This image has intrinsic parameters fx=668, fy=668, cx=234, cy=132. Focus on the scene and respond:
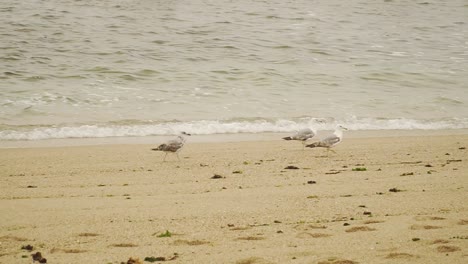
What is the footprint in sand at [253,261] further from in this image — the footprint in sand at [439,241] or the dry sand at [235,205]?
the footprint in sand at [439,241]

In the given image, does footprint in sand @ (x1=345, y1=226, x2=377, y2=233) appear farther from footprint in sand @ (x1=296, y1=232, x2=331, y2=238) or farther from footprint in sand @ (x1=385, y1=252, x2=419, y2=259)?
footprint in sand @ (x1=385, y1=252, x2=419, y2=259)

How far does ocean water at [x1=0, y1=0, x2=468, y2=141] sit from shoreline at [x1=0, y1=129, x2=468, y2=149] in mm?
263

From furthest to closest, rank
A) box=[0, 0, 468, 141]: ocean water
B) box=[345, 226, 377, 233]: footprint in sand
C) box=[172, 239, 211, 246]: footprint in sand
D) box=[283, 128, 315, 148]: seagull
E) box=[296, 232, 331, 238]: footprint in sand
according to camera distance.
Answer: box=[0, 0, 468, 141]: ocean water, box=[283, 128, 315, 148]: seagull, box=[345, 226, 377, 233]: footprint in sand, box=[296, 232, 331, 238]: footprint in sand, box=[172, 239, 211, 246]: footprint in sand

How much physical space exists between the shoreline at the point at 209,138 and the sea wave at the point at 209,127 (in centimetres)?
18

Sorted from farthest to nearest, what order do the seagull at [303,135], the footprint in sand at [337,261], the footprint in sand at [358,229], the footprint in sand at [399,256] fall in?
1. the seagull at [303,135]
2. the footprint in sand at [358,229]
3. the footprint in sand at [399,256]
4. the footprint in sand at [337,261]

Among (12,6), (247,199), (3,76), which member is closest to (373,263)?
(247,199)

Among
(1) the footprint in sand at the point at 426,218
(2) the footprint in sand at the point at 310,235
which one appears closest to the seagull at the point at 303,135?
(1) the footprint in sand at the point at 426,218

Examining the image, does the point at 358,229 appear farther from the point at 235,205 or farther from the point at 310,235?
the point at 235,205

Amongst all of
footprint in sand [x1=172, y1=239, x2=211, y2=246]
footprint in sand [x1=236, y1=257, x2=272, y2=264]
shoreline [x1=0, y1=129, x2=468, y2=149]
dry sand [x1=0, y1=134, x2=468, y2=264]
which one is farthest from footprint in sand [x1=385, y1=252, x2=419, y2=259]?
shoreline [x1=0, y1=129, x2=468, y2=149]

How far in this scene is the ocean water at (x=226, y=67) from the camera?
12.7 m

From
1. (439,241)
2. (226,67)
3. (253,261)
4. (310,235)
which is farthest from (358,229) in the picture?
(226,67)

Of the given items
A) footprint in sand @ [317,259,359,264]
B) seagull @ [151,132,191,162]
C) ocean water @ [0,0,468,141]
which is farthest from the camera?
ocean water @ [0,0,468,141]

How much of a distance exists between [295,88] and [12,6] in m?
11.0

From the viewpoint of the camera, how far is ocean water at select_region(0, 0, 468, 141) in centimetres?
1274
